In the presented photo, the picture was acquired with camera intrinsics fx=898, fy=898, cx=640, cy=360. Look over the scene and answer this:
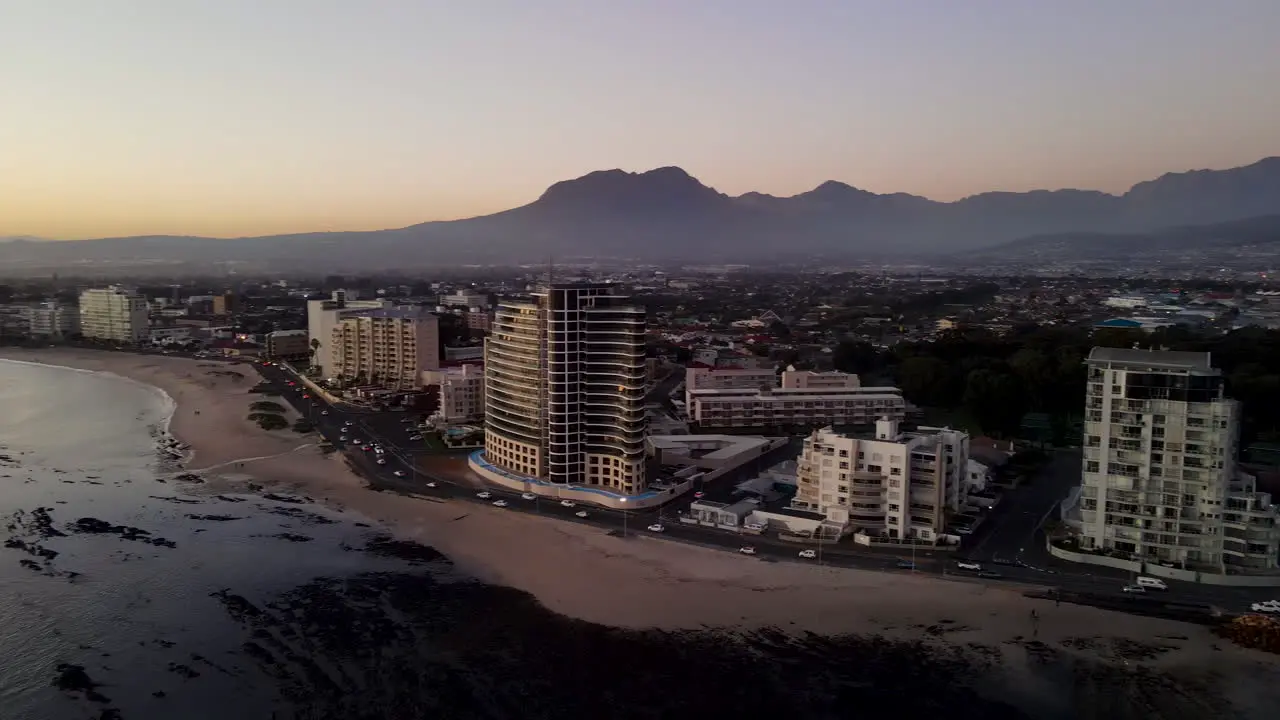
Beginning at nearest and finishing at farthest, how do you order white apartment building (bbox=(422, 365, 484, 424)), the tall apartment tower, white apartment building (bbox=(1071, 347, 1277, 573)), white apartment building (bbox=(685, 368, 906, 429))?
white apartment building (bbox=(1071, 347, 1277, 573)) → the tall apartment tower → white apartment building (bbox=(422, 365, 484, 424)) → white apartment building (bbox=(685, 368, 906, 429))

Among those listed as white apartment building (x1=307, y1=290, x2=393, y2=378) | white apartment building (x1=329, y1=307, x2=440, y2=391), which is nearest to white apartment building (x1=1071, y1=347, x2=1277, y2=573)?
white apartment building (x1=329, y1=307, x2=440, y2=391)

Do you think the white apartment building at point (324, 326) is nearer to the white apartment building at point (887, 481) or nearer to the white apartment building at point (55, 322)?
the white apartment building at point (55, 322)

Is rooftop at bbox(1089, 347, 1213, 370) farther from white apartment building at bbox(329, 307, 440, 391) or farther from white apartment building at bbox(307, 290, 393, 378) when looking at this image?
white apartment building at bbox(307, 290, 393, 378)

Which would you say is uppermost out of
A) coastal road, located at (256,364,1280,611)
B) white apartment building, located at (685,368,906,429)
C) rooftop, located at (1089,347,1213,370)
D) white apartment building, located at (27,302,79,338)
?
rooftop, located at (1089,347,1213,370)

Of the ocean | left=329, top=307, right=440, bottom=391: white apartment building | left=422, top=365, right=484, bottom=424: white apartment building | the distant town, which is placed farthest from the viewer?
left=329, top=307, right=440, bottom=391: white apartment building

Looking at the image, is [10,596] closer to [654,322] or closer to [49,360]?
[49,360]

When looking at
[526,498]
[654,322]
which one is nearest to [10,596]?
[526,498]
